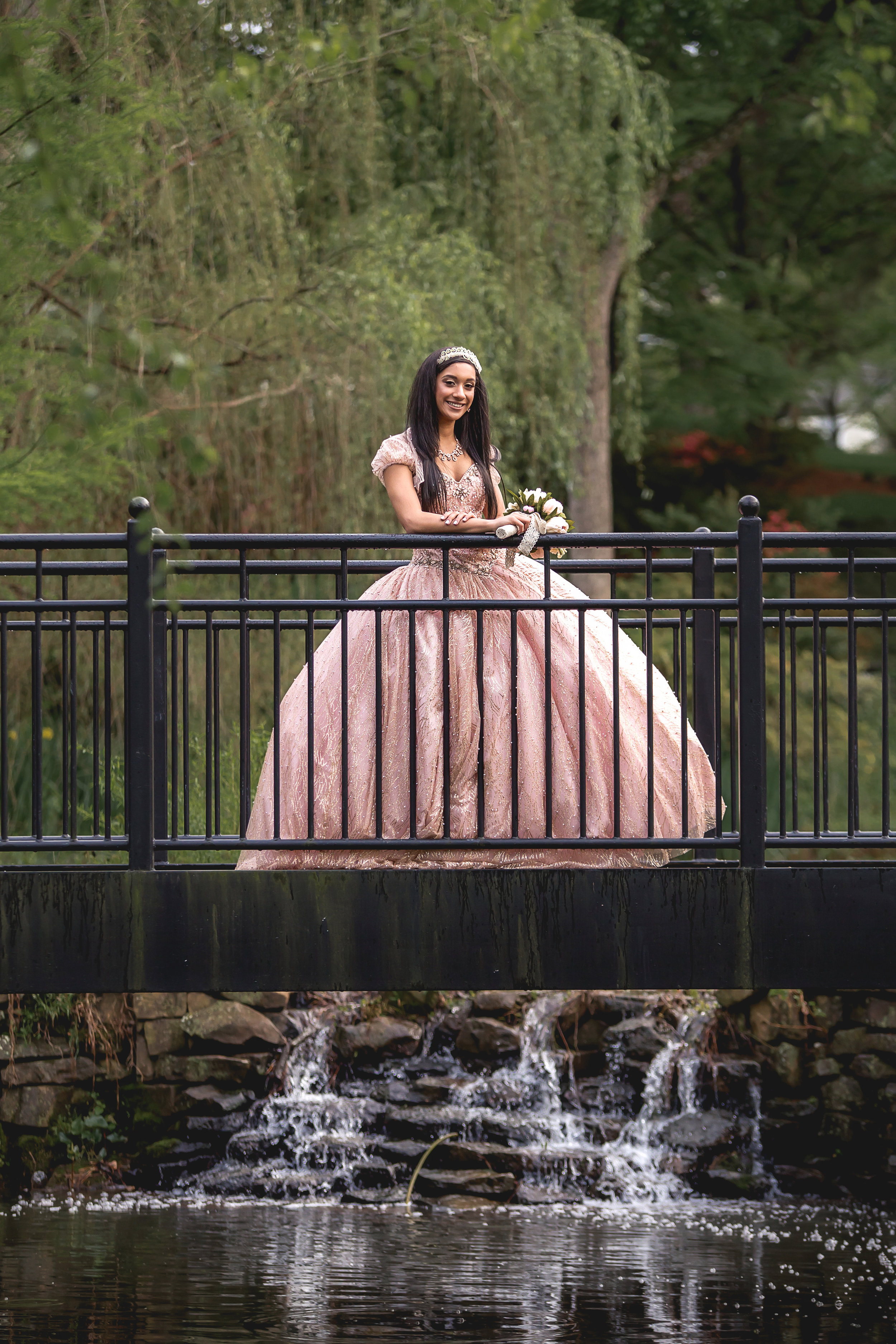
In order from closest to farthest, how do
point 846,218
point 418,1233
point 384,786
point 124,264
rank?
point 384,786 < point 418,1233 < point 124,264 < point 846,218

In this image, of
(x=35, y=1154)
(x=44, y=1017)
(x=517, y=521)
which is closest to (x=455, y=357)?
(x=517, y=521)

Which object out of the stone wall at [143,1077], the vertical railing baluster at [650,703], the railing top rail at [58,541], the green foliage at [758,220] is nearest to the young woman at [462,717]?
the vertical railing baluster at [650,703]

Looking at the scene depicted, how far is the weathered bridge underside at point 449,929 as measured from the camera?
17.6ft

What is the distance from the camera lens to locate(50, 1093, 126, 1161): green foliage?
10.5 metres

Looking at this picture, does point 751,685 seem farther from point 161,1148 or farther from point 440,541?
point 161,1148

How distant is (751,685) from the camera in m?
5.50

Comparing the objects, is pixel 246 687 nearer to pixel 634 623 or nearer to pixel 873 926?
pixel 634 623

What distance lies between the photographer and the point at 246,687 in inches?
222

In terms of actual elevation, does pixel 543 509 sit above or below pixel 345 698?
above

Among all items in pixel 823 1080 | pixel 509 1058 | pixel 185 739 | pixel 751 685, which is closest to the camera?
pixel 751 685

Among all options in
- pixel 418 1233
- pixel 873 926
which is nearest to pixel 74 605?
pixel 873 926

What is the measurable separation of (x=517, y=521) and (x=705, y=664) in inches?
50.0

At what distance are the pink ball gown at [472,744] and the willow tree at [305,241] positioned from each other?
4.07 m

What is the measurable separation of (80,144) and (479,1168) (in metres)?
6.30
